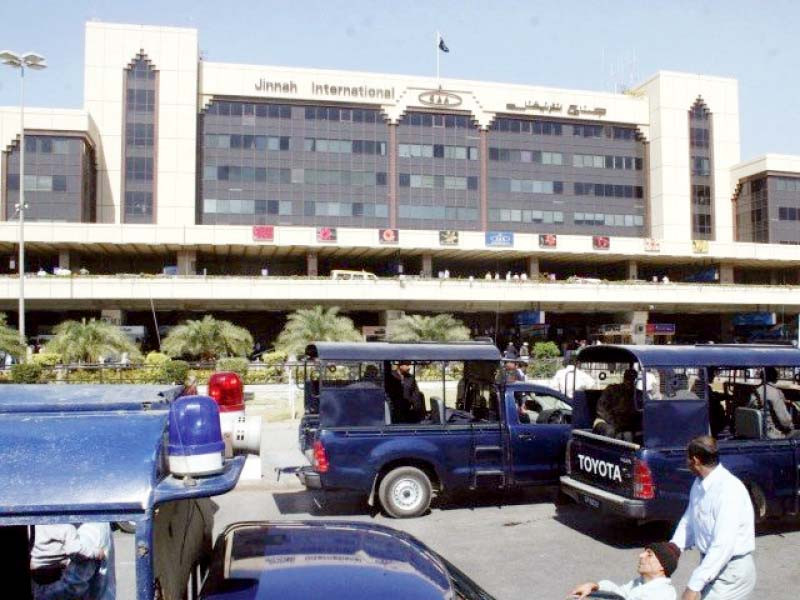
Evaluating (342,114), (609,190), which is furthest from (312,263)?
(609,190)

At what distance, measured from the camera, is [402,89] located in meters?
→ 69.3

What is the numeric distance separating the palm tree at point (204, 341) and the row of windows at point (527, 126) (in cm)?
4582

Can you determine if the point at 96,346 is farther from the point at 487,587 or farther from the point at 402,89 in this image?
the point at 402,89

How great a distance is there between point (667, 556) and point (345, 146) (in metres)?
67.0

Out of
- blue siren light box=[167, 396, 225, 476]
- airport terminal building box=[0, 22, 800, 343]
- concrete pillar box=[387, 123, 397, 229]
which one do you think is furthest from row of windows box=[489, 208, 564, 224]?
blue siren light box=[167, 396, 225, 476]

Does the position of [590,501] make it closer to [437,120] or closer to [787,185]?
[437,120]

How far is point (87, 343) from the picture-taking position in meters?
28.6

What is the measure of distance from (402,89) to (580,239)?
2419cm

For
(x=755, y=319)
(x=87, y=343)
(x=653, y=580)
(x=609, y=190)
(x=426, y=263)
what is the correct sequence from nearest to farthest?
(x=653, y=580) < (x=87, y=343) < (x=426, y=263) < (x=755, y=319) < (x=609, y=190)

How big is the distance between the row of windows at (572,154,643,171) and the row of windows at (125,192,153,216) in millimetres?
41604

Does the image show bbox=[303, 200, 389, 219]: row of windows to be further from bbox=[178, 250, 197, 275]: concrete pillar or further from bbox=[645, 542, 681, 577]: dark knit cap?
bbox=[645, 542, 681, 577]: dark knit cap

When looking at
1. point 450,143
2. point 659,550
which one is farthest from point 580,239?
point 659,550

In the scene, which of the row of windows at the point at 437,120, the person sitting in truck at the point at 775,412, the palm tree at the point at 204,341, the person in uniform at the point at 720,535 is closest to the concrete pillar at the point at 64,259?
the palm tree at the point at 204,341

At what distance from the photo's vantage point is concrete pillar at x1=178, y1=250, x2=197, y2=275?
5288 centimetres
